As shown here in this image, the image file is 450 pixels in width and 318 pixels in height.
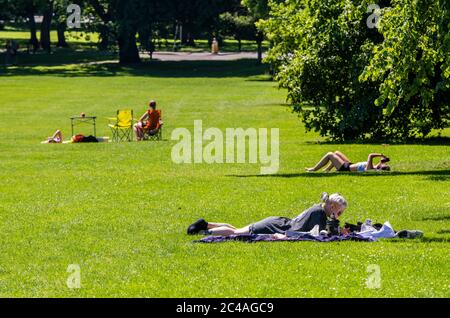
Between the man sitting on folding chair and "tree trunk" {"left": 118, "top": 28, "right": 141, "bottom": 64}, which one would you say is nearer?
the man sitting on folding chair

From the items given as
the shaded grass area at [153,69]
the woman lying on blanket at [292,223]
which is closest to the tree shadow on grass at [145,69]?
the shaded grass area at [153,69]

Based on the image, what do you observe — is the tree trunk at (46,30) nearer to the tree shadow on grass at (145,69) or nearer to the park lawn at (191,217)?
the tree shadow on grass at (145,69)

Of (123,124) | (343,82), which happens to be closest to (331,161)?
(343,82)

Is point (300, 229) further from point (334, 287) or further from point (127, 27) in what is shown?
point (127, 27)

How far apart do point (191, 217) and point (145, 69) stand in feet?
210

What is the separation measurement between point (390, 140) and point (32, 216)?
1686 cm

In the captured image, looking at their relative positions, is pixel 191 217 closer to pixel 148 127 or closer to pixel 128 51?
pixel 148 127

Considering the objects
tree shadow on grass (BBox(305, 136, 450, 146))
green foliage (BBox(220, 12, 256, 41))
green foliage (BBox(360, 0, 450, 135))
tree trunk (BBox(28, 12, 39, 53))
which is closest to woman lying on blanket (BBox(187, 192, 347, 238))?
green foliage (BBox(360, 0, 450, 135))

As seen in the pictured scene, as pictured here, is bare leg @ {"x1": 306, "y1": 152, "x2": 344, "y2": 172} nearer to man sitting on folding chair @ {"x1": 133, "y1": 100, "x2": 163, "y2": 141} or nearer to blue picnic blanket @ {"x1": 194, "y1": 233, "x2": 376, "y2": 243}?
blue picnic blanket @ {"x1": 194, "y1": 233, "x2": 376, "y2": 243}

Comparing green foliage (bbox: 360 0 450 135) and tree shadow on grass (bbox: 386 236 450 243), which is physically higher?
green foliage (bbox: 360 0 450 135)

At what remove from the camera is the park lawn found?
13.1m

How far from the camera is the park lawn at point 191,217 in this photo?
13070 millimetres

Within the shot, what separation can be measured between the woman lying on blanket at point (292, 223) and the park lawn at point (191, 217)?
1.26 ft

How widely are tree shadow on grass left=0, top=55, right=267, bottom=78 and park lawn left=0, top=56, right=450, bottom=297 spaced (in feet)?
120
